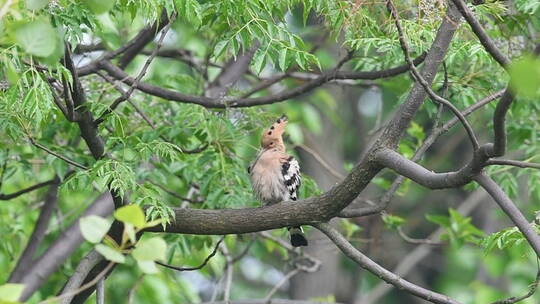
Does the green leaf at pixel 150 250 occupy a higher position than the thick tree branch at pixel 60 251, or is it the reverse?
the green leaf at pixel 150 250

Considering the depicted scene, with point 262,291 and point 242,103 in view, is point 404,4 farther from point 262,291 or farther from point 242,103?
point 262,291

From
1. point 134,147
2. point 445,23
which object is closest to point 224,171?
point 134,147

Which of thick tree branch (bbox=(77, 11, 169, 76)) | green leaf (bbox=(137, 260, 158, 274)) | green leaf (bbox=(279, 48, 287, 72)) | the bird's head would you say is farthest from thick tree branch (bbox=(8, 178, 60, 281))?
green leaf (bbox=(137, 260, 158, 274))

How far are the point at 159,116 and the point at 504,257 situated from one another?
6287 millimetres

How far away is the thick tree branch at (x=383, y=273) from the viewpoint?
173 inches

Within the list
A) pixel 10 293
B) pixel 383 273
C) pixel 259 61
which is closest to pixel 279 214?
pixel 383 273

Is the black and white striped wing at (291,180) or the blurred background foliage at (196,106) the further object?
the black and white striped wing at (291,180)

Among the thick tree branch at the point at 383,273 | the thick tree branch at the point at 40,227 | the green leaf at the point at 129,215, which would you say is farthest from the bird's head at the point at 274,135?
the green leaf at the point at 129,215

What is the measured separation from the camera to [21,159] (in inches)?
248

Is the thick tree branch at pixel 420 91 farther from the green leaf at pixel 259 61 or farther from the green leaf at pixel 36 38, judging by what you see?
the green leaf at pixel 36 38

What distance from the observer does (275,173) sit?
254 inches

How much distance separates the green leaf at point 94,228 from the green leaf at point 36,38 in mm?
542

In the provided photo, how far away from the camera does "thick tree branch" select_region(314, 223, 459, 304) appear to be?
439cm

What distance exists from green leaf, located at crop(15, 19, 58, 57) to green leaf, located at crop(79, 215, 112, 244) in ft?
1.78
